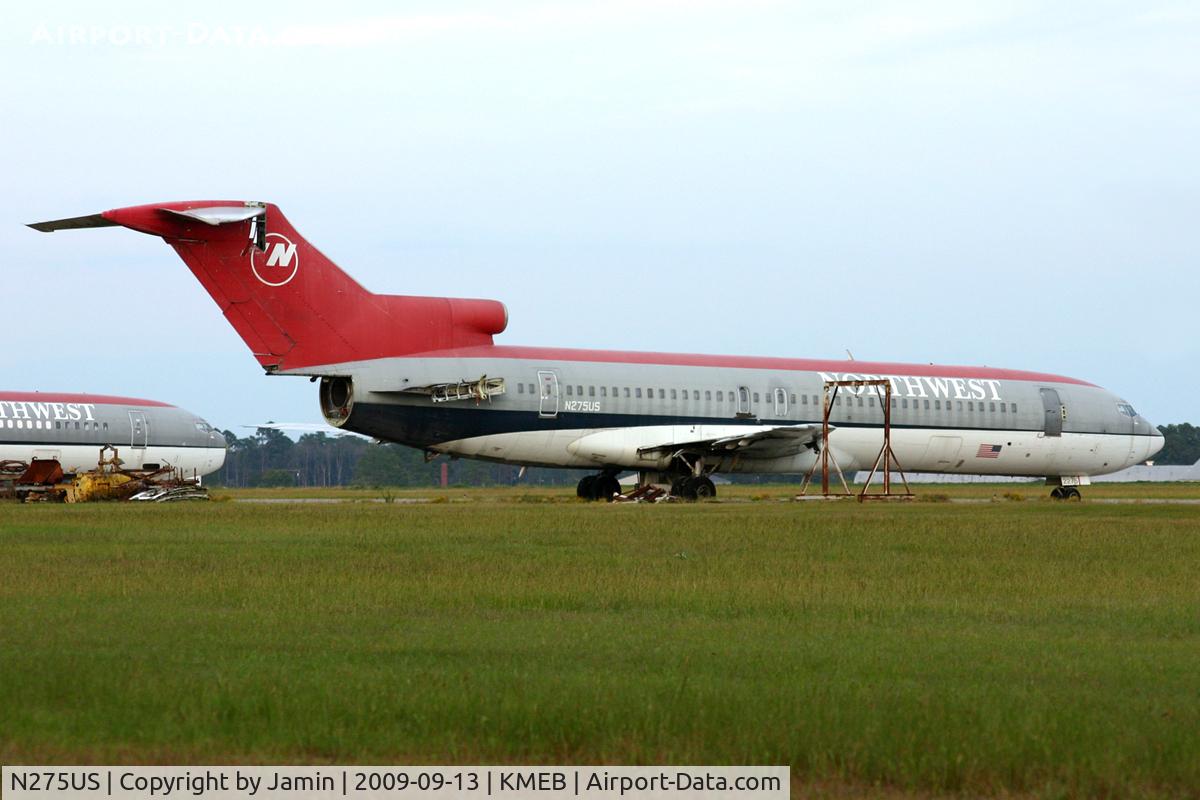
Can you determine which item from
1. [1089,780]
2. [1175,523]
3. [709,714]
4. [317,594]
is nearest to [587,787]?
[709,714]

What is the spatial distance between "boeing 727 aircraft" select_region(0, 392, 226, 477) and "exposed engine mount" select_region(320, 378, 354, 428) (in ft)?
59.0

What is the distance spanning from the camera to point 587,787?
7.42m

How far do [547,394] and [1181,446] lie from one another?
122m

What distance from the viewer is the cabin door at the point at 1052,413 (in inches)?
1735

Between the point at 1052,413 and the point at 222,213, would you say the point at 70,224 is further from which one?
the point at 1052,413

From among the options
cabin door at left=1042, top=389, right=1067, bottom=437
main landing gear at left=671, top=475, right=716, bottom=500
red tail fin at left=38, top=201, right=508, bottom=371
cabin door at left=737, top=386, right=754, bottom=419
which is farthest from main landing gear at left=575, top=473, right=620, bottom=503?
cabin door at left=1042, top=389, right=1067, bottom=437

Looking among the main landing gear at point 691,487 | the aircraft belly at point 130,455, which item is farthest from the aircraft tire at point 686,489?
the aircraft belly at point 130,455

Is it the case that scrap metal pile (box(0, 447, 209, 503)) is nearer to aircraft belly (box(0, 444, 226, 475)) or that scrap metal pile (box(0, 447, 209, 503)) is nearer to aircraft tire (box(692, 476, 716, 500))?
aircraft belly (box(0, 444, 226, 475))

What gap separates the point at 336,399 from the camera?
3475cm

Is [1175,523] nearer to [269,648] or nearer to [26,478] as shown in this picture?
[269,648]

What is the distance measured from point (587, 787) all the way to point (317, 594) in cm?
798

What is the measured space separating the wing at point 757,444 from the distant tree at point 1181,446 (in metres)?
108

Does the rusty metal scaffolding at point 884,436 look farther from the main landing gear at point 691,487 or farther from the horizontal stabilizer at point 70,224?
the horizontal stabilizer at point 70,224

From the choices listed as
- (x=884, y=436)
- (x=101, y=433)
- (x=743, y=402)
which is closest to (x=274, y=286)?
(x=743, y=402)
